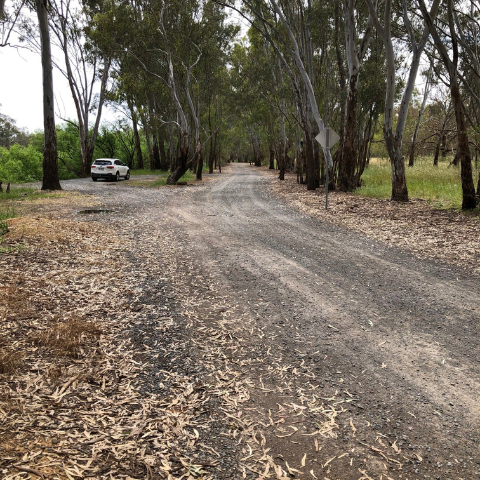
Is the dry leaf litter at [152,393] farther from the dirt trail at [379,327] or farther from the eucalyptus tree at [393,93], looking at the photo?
the eucalyptus tree at [393,93]

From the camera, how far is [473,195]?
11125mm

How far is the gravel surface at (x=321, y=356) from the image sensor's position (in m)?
2.45

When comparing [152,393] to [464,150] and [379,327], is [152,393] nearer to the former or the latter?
[379,327]

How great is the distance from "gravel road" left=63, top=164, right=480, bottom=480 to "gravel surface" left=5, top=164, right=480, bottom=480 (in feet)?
0.04

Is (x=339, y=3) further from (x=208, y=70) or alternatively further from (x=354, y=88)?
(x=208, y=70)

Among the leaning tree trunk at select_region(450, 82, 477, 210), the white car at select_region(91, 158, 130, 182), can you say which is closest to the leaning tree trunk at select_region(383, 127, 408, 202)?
the leaning tree trunk at select_region(450, 82, 477, 210)

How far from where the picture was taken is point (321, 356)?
3.58 m

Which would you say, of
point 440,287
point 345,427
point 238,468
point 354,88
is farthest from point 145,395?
point 354,88

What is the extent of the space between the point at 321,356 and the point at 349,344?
1.29 ft

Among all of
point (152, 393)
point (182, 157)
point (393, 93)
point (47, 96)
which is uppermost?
point (47, 96)

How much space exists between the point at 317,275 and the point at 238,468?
12.9 feet

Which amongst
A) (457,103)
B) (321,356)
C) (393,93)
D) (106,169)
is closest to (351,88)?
(393,93)

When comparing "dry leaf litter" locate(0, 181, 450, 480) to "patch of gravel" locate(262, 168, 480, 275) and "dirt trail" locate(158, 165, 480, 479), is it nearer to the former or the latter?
"dirt trail" locate(158, 165, 480, 479)

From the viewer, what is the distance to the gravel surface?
245cm
